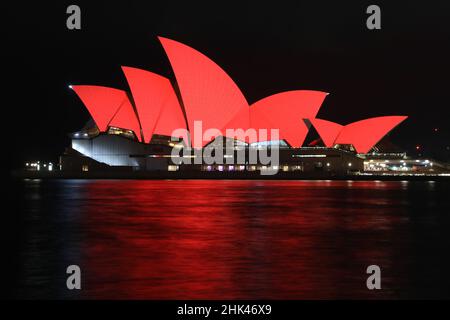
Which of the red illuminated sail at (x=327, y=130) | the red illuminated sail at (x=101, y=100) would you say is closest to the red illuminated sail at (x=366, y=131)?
the red illuminated sail at (x=327, y=130)

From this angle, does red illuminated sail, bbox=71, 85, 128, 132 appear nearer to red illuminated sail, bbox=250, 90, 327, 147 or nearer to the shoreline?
the shoreline

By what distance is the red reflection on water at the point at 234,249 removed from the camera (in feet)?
46.2

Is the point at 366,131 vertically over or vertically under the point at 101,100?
under

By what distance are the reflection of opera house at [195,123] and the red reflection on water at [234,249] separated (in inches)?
961

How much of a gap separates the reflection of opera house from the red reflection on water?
24.4 metres

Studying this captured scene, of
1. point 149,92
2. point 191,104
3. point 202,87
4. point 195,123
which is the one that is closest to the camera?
point 202,87

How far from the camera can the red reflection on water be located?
14.1 meters

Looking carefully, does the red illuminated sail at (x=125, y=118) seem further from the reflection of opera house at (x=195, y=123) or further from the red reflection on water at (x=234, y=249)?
the red reflection on water at (x=234, y=249)

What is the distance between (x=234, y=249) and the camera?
1939cm

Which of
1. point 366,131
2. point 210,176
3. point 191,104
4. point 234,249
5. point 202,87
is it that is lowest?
point 234,249

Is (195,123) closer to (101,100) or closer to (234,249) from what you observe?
(101,100)

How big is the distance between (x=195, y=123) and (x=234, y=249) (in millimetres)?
42715

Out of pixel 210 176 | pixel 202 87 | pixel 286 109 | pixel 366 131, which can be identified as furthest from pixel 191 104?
pixel 366 131

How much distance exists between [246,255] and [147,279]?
4143mm
